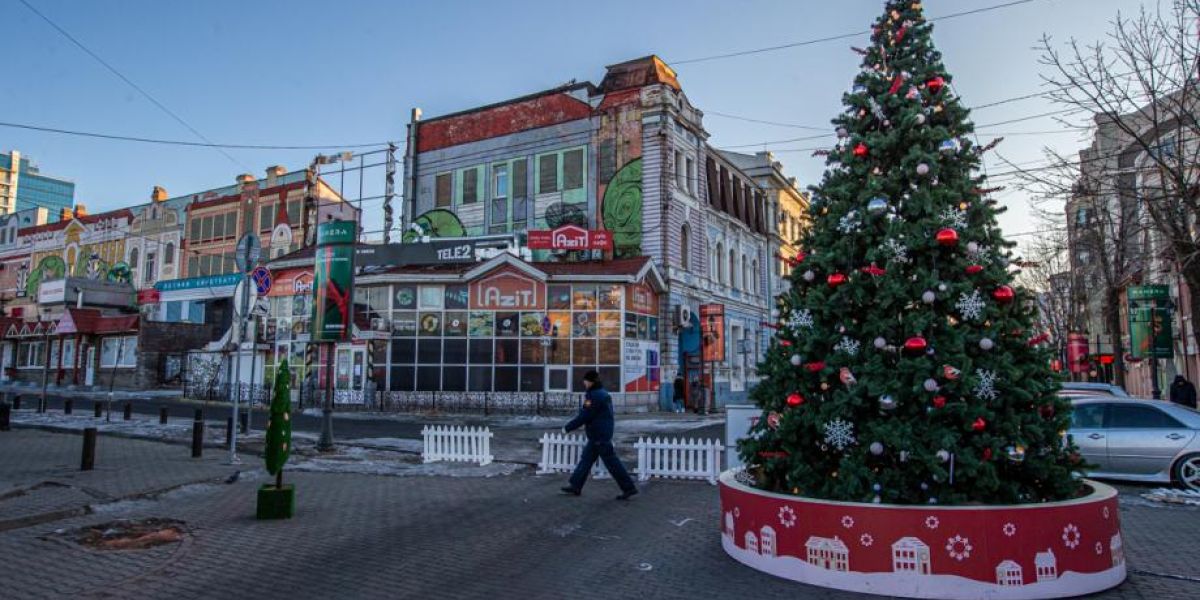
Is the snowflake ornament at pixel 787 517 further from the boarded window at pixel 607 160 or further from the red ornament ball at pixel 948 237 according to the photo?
the boarded window at pixel 607 160

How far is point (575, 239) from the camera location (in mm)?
30469

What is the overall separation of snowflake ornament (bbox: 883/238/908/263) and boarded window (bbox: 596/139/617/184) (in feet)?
89.7

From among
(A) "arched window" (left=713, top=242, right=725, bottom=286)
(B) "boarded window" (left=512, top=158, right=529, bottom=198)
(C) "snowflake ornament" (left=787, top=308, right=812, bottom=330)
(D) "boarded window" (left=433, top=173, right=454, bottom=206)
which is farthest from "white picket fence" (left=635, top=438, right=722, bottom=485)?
(D) "boarded window" (left=433, top=173, right=454, bottom=206)

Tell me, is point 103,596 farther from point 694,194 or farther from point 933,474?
point 694,194

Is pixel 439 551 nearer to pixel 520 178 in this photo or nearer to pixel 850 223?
pixel 850 223

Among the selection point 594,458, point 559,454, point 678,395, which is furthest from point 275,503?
point 678,395

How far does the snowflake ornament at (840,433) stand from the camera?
615 centimetres

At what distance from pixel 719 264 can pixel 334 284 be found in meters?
25.6

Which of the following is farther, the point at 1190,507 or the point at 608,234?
the point at 608,234

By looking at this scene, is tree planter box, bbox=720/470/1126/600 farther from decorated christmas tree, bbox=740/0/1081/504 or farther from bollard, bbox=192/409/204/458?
bollard, bbox=192/409/204/458

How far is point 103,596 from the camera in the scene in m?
5.49

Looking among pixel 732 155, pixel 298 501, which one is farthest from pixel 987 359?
pixel 732 155

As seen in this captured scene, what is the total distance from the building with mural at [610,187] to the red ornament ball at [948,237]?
24.5 metres

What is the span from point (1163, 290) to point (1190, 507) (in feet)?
64.9
